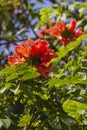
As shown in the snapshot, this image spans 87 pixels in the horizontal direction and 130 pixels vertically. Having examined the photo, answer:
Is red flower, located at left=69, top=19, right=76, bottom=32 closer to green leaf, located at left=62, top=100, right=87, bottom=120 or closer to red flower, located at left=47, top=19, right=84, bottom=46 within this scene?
red flower, located at left=47, top=19, right=84, bottom=46

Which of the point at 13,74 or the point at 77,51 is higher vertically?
the point at 13,74

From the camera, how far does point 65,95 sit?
225 centimetres

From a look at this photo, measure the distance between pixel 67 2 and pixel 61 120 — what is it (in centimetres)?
262

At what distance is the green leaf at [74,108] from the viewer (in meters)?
2.08

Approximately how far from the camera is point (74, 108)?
2.13 m

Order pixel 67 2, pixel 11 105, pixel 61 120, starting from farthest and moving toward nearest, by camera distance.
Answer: pixel 67 2 → pixel 11 105 → pixel 61 120

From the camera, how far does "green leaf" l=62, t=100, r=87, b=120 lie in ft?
6.83

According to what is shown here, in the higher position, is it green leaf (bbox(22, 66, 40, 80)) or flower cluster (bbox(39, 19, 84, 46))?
green leaf (bbox(22, 66, 40, 80))

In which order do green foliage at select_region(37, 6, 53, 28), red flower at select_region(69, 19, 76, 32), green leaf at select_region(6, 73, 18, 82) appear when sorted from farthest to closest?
green foliage at select_region(37, 6, 53, 28), red flower at select_region(69, 19, 76, 32), green leaf at select_region(6, 73, 18, 82)

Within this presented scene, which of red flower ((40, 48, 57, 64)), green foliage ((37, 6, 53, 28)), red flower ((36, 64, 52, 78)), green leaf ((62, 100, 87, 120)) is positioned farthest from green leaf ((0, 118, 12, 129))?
green foliage ((37, 6, 53, 28))

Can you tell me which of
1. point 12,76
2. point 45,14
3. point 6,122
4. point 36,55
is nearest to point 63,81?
point 12,76

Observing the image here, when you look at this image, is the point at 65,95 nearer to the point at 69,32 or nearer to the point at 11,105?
the point at 11,105

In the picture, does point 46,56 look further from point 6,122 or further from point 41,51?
point 6,122

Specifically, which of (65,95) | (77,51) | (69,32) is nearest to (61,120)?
(65,95)
